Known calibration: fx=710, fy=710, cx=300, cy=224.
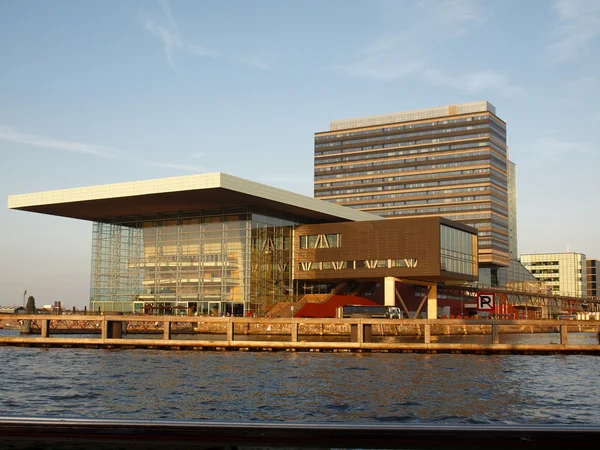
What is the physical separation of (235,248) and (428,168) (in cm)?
8671

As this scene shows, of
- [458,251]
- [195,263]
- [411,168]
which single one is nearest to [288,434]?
[195,263]

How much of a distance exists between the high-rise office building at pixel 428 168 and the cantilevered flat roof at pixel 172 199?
67.4 m

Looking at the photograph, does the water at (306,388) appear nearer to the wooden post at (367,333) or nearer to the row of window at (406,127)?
the wooden post at (367,333)

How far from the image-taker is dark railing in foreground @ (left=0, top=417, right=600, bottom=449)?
430 cm

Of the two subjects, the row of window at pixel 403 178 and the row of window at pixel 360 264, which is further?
the row of window at pixel 403 178

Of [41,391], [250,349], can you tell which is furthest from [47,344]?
[41,391]

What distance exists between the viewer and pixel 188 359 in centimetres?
4741

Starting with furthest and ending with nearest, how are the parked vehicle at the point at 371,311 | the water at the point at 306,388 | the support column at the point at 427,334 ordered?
the parked vehicle at the point at 371,311, the support column at the point at 427,334, the water at the point at 306,388

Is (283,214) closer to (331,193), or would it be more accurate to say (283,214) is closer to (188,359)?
(188,359)

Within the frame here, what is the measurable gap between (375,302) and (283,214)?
19010 mm

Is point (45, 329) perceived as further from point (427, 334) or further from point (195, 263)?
point (195, 263)

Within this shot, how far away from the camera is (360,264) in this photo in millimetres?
96312

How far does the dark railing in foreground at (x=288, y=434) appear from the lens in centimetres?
430

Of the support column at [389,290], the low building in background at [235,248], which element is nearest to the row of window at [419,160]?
the low building in background at [235,248]
